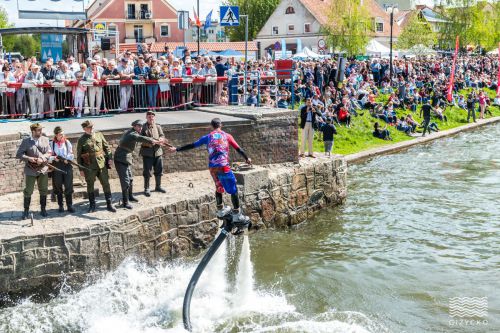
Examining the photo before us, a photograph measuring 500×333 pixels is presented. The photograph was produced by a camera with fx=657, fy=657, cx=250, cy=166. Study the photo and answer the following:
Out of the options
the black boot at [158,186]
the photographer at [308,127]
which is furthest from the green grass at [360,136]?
the black boot at [158,186]

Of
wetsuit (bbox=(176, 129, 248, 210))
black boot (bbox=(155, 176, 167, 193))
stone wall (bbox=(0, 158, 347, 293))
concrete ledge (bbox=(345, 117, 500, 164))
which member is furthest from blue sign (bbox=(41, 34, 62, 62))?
wetsuit (bbox=(176, 129, 248, 210))

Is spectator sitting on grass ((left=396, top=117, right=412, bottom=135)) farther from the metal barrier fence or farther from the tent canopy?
the tent canopy

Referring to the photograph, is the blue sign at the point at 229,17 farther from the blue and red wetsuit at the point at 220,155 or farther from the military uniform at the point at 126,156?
the blue and red wetsuit at the point at 220,155

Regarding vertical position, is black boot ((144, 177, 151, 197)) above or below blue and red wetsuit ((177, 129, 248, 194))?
below

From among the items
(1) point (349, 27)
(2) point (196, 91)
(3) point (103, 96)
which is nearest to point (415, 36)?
(1) point (349, 27)

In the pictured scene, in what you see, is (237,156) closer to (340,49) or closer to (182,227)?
(182,227)

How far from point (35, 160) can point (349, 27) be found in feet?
132

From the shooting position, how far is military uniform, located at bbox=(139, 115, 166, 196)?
46.5 feet

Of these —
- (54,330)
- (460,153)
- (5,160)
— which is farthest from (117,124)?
(460,153)

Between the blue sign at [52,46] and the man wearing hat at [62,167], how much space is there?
34.5 ft

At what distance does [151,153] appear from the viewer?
1434cm

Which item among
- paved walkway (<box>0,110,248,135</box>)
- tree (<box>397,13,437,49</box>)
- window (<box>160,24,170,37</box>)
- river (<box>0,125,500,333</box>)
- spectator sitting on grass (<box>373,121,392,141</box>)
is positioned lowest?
river (<box>0,125,500,333</box>)

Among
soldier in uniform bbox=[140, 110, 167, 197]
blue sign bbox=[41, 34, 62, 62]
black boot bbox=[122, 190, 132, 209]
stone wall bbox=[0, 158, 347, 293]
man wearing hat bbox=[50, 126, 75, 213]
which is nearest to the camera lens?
stone wall bbox=[0, 158, 347, 293]

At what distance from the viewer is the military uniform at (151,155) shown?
14.2m
